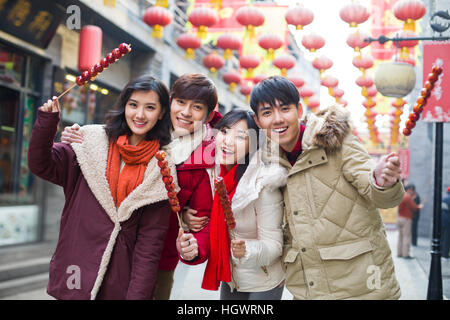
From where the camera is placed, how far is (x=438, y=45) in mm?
4559

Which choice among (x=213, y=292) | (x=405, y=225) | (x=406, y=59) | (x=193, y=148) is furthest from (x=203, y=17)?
(x=405, y=225)

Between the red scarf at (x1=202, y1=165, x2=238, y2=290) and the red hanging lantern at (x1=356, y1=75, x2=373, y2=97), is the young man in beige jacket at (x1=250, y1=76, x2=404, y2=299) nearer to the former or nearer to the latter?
the red scarf at (x1=202, y1=165, x2=238, y2=290)

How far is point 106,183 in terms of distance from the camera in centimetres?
254

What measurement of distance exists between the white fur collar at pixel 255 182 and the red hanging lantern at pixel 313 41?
606 centimetres

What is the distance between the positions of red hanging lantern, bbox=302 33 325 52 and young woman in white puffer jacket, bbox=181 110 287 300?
5.89 metres

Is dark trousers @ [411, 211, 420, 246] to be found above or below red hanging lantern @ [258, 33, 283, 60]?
below

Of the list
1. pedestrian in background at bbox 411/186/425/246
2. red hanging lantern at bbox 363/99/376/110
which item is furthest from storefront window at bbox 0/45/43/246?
pedestrian in background at bbox 411/186/425/246

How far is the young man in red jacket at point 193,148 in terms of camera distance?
2.76 metres

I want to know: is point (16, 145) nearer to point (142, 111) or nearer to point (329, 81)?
point (142, 111)

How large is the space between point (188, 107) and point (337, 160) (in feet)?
3.53

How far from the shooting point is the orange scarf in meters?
2.56

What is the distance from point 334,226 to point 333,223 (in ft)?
0.06

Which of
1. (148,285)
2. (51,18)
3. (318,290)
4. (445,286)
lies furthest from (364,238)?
(51,18)

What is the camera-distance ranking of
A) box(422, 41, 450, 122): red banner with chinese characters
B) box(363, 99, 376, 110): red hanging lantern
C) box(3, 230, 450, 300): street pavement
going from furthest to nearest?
box(363, 99, 376, 110): red hanging lantern, box(3, 230, 450, 300): street pavement, box(422, 41, 450, 122): red banner with chinese characters
